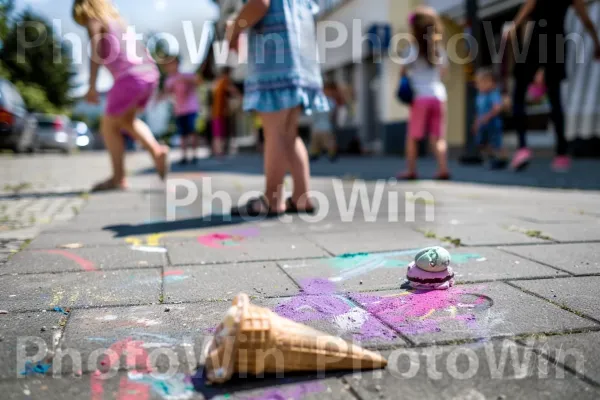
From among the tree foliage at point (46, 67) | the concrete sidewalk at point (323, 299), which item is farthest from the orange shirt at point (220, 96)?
the tree foliage at point (46, 67)

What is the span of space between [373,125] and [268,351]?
16.5m

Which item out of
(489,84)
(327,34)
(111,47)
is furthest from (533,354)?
(327,34)

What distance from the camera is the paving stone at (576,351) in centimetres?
147

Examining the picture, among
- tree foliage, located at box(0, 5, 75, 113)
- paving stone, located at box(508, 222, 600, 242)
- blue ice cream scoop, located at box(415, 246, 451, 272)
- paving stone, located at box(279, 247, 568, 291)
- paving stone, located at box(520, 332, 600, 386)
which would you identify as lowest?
paving stone, located at box(520, 332, 600, 386)

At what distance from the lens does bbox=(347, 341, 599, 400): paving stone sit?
1357 mm

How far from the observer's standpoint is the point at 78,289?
7.33 feet

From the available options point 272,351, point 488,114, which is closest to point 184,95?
point 488,114

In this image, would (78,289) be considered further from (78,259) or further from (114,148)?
(114,148)

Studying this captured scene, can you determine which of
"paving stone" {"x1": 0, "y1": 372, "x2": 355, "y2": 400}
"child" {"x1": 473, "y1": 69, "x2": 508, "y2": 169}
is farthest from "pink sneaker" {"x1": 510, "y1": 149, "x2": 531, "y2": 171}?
"paving stone" {"x1": 0, "y1": 372, "x2": 355, "y2": 400}

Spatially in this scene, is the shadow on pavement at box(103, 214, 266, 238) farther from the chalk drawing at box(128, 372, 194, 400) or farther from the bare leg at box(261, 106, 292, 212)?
the chalk drawing at box(128, 372, 194, 400)

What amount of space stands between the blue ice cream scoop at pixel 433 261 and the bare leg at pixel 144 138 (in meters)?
4.16

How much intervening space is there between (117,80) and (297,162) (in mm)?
2321

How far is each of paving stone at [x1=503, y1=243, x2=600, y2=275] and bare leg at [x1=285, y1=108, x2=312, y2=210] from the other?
1.61m

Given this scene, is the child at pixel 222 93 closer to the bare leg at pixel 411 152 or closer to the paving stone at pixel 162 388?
the bare leg at pixel 411 152
